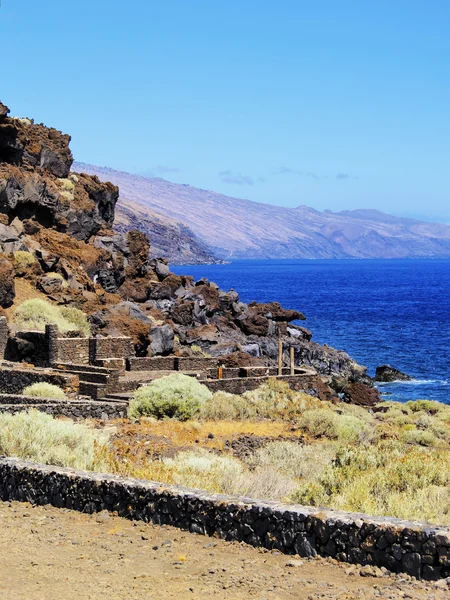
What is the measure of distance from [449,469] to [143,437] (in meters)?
7.50

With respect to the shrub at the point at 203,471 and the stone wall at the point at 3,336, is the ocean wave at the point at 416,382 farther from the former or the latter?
the shrub at the point at 203,471

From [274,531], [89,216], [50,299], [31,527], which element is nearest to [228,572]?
[274,531]

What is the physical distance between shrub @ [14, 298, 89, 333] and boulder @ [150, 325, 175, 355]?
10.3 ft

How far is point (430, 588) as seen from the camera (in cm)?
846

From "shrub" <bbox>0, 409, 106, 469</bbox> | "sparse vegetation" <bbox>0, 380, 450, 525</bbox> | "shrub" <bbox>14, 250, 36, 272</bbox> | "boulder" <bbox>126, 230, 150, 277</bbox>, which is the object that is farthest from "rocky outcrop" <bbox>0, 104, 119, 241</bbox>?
"shrub" <bbox>0, 409, 106, 469</bbox>

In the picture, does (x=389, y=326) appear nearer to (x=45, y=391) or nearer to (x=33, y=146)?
(x=33, y=146)

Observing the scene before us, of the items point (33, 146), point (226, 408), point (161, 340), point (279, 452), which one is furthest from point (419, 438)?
point (33, 146)

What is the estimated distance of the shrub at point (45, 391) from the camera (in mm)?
23797

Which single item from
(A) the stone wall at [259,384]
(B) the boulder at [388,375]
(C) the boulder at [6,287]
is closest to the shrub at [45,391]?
(A) the stone wall at [259,384]

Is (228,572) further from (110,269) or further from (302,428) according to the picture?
(110,269)

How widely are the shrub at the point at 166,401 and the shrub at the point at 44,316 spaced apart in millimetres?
14161

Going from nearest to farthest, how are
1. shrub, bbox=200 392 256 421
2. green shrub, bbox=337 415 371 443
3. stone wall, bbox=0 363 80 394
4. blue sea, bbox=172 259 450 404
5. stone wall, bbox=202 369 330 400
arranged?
green shrub, bbox=337 415 371 443 < shrub, bbox=200 392 256 421 < stone wall, bbox=0 363 80 394 < stone wall, bbox=202 369 330 400 < blue sea, bbox=172 259 450 404

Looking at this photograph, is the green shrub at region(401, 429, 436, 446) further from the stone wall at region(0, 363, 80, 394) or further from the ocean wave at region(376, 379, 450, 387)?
the ocean wave at region(376, 379, 450, 387)

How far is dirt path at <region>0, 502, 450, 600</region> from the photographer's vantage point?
28.5 feet
